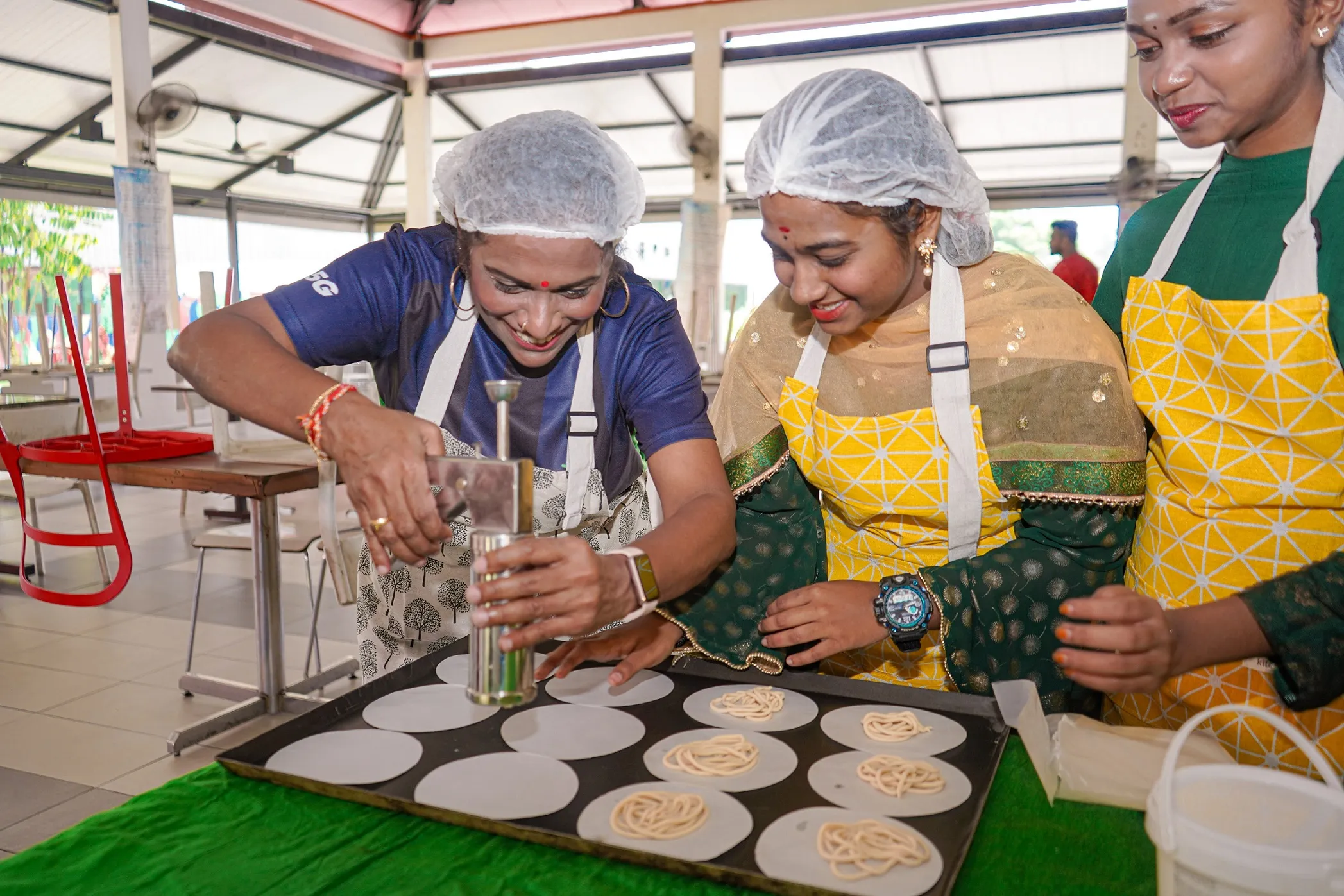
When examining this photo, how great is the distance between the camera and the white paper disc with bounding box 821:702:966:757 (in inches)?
49.7

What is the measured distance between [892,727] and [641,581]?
397 millimetres

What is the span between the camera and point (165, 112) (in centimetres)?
766

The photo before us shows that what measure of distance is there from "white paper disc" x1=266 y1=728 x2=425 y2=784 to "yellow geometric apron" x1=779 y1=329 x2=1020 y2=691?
29.7 inches

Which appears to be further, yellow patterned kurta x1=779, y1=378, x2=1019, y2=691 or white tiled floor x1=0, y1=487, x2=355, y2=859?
white tiled floor x1=0, y1=487, x2=355, y2=859

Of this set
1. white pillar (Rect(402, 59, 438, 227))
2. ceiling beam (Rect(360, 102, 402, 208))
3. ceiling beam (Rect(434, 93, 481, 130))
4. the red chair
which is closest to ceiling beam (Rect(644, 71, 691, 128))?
ceiling beam (Rect(434, 93, 481, 130))

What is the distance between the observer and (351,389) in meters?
1.27

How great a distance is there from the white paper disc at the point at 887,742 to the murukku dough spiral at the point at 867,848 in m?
0.21

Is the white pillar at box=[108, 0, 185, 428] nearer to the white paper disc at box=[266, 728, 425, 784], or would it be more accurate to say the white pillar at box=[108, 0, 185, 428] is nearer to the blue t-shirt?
the blue t-shirt

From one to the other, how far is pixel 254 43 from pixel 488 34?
2441 mm

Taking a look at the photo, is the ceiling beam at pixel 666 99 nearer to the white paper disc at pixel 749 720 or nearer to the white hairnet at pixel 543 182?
the white hairnet at pixel 543 182

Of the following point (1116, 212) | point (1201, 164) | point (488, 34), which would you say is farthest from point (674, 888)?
point (488, 34)

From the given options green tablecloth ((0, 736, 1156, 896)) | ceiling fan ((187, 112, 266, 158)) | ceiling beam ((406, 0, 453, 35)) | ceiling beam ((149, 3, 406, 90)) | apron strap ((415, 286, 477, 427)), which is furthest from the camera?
ceiling beam ((406, 0, 453, 35))

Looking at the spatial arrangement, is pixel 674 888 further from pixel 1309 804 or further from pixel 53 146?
pixel 53 146

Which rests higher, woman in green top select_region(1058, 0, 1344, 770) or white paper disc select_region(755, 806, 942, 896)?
woman in green top select_region(1058, 0, 1344, 770)
